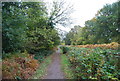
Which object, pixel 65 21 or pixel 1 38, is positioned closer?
pixel 1 38

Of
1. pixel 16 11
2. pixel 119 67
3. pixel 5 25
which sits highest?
pixel 16 11

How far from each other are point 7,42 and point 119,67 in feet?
16.5

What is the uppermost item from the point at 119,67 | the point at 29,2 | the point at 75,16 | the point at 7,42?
the point at 75,16

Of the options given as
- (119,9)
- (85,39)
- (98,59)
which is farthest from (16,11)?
(85,39)

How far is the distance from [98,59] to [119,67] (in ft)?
2.63

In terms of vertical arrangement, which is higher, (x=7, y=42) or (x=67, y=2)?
(x=67, y=2)

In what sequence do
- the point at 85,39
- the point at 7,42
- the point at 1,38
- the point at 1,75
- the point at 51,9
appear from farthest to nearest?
the point at 85,39 < the point at 51,9 < the point at 7,42 < the point at 1,38 < the point at 1,75

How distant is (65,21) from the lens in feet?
52.2

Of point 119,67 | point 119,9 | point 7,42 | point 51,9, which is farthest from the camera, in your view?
point 51,9

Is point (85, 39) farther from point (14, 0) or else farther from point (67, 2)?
point (14, 0)

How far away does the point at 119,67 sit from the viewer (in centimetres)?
352

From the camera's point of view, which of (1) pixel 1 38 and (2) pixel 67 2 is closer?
(1) pixel 1 38

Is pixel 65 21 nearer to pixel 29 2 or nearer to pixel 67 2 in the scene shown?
pixel 67 2

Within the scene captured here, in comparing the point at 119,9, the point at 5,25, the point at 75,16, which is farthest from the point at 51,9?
the point at 5,25
